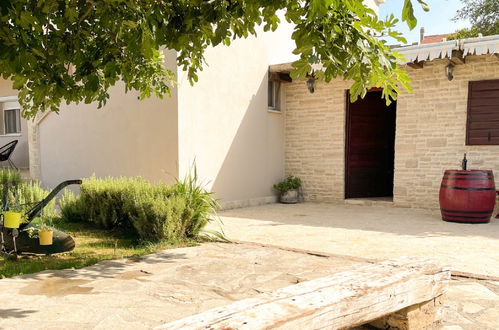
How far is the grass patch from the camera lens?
4.23 meters

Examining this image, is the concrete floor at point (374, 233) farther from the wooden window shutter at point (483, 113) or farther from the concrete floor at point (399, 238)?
the wooden window shutter at point (483, 113)

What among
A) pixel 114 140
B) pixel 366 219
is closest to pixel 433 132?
pixel 366 219

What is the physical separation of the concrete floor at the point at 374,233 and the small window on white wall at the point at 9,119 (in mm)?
8531

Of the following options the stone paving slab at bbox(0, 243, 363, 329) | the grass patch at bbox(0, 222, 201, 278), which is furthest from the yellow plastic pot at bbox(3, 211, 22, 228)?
the stone paving slab at bbox(0, 243, 363, 329)

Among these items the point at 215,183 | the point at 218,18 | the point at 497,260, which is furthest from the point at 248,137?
the point at 218,18

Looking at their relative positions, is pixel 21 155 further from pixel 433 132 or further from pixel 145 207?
pixel 433 132

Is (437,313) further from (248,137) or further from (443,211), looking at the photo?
(248,137)

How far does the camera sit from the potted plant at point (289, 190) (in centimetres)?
1007

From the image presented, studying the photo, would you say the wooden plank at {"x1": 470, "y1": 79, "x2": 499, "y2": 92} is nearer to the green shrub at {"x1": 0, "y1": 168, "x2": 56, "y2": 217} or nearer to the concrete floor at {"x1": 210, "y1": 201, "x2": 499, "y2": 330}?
the concrete floor at {"x1": 210, "y1": 201, "x2": 499, "y2": 330}

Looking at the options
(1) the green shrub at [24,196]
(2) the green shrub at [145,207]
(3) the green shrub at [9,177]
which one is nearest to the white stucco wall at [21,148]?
(3) the green shrub at [9,177]

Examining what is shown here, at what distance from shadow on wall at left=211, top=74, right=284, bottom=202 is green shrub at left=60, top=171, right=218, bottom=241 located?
Result: 2.66m

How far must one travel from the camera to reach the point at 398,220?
24.7ft

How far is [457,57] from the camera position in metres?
7.87

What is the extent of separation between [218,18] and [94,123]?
723cm
